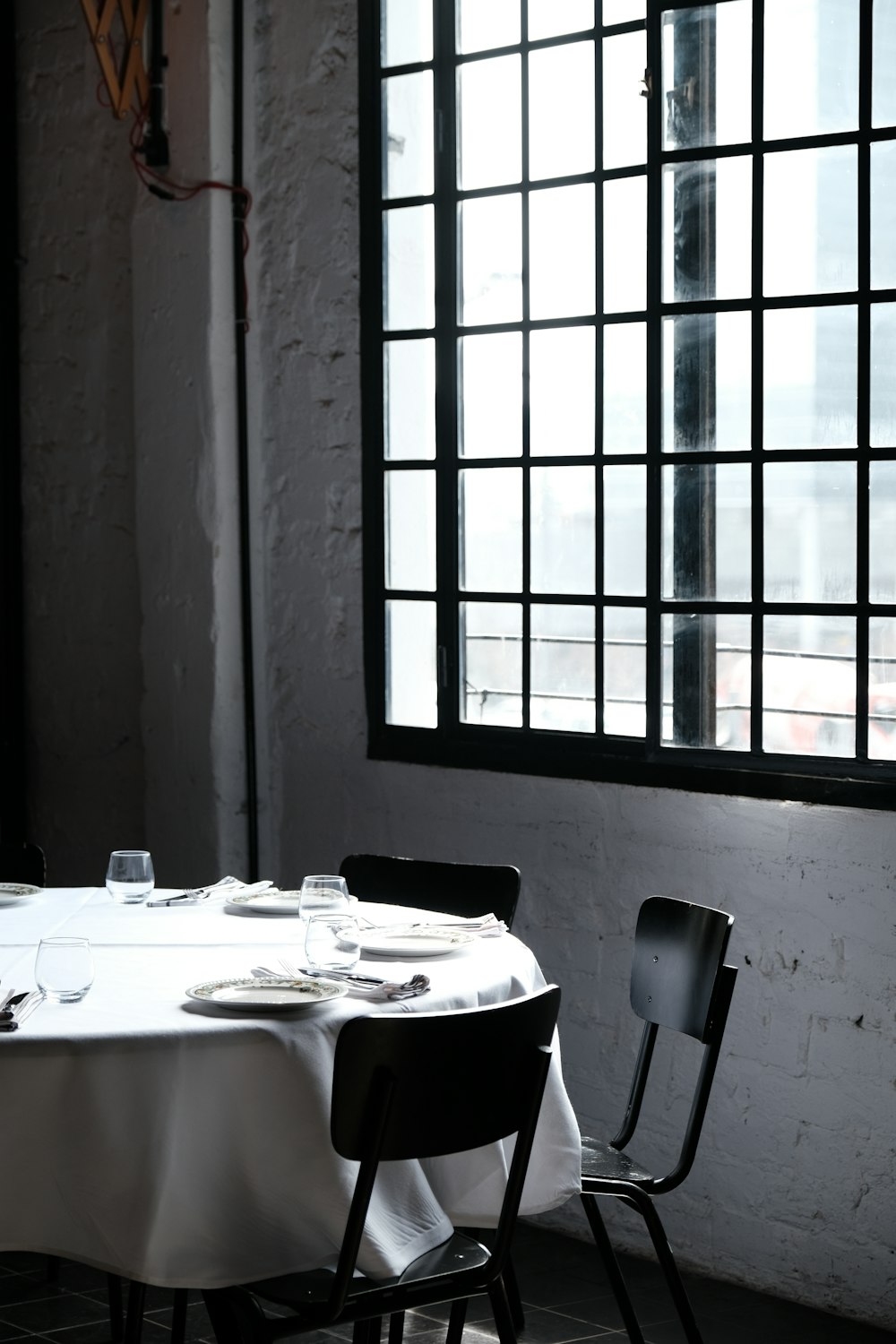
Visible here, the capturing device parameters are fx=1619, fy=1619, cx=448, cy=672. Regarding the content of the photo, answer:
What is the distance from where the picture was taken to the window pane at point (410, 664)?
15.0ft

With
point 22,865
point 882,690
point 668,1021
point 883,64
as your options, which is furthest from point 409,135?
point 668,1021

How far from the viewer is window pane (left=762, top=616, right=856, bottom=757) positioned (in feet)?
12.4

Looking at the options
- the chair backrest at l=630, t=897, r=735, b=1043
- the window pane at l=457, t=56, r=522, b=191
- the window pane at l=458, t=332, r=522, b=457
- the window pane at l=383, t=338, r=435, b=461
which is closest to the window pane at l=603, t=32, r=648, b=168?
the window pane at l=457, t=56, r=522, b=191

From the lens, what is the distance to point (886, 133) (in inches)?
143

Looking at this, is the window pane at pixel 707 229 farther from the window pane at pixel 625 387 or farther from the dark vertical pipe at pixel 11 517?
the dark vertical pipe at pixel 11 517

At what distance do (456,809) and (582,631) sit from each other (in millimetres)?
608

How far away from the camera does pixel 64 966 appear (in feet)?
8.20

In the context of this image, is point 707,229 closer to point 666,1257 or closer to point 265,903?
point 265,903

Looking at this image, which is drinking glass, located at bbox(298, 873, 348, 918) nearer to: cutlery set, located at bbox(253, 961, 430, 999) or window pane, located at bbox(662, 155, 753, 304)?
cutlery set, located at bbox(253, 961, 430, 999)

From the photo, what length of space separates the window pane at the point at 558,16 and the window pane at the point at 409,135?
36 cm

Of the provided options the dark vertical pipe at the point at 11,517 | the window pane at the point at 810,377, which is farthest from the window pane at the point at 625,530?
the dark vertical pipe at the point at 11,517

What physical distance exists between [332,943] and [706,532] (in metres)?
1.73

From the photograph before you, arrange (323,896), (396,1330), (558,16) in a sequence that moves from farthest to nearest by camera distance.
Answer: (558,16) → (396,1330) → (323,896)

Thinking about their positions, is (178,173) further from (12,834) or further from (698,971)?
(698,971)
